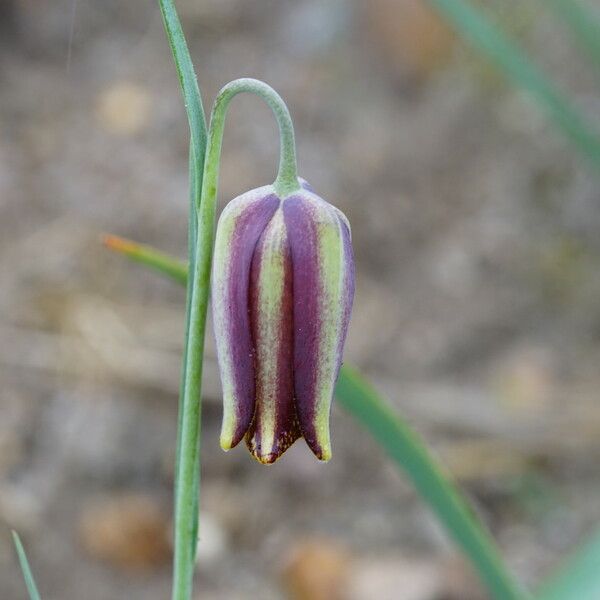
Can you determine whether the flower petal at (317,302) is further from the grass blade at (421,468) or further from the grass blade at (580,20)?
the grass blade at (580,20)

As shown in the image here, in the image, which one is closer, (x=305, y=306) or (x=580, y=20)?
(x=305, y=306)

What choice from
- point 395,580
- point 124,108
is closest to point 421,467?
point 395,580

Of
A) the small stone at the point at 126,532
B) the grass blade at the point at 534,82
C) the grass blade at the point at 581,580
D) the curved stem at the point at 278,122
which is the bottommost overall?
the grass blade at the point at 581,580

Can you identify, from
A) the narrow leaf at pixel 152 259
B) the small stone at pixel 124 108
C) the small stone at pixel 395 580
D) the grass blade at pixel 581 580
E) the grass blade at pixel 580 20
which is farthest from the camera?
the small stone at pixel 124 108

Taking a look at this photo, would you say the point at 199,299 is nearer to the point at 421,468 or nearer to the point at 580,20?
the point at 421,468

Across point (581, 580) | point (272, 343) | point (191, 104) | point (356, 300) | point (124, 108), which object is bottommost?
point (581, 580)

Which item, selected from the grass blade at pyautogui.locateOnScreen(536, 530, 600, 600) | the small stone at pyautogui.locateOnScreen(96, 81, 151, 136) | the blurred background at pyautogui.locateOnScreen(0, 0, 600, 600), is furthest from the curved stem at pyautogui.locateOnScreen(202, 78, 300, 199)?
the small stone at pyautogui.locateOnScreen(96, 81, 151, 136)

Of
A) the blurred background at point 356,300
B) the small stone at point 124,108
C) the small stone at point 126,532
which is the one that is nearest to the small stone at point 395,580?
the blurred background at point 356,300
